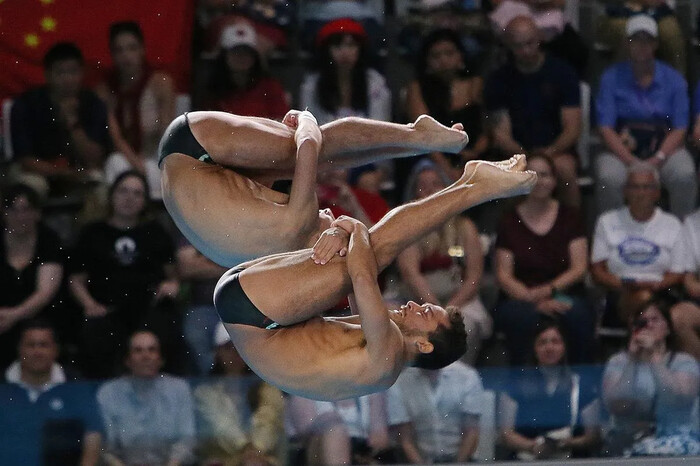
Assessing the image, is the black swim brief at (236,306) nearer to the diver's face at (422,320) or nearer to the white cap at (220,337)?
the diver's face at (422,320)

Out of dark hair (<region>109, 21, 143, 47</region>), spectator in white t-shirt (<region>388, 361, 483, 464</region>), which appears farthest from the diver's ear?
dark hair (<region>109, 21, 143, 47</region>)

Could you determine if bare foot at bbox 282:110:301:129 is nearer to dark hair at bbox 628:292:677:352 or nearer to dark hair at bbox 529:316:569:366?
dark hair at bbox 529:316:569:366

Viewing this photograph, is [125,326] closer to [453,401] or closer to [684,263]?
[453,401]

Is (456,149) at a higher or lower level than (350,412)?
higher

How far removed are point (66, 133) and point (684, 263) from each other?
2.72m

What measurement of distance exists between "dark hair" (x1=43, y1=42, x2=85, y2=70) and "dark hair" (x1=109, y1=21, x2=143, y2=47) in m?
0.16

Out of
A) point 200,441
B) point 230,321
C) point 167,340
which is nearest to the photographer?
point 230,321

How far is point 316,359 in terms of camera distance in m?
4.19

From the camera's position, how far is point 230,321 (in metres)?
4.21

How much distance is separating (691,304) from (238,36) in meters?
2.27

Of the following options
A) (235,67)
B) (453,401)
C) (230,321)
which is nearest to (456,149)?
(230,321)

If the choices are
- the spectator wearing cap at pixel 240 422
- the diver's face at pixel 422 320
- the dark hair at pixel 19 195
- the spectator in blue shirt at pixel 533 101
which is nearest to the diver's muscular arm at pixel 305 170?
the diver's face at pixel 422 320

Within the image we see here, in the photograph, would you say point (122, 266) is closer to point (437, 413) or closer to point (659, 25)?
point (437, 413)

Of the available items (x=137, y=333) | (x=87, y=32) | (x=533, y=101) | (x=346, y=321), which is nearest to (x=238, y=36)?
(x=87, y=32)
